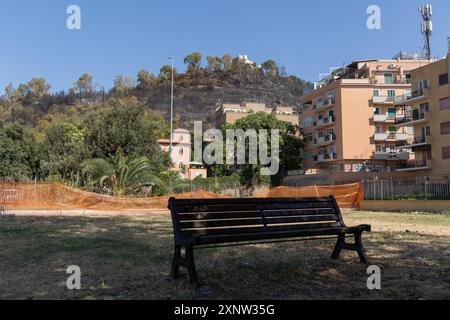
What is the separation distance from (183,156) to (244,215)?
75336 millimetres

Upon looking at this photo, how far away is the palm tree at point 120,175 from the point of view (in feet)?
93.3

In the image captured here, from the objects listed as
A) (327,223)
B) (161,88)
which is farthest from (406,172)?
(161,88)

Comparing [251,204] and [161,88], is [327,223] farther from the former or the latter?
[161,88]

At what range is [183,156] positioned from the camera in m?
81.2

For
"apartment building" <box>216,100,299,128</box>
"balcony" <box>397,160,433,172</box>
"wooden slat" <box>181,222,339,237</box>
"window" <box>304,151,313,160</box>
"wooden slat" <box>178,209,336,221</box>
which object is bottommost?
"wooden slat" <box>181,222,339,237</box>

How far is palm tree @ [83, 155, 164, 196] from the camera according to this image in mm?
28438

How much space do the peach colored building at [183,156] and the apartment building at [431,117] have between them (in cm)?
3264

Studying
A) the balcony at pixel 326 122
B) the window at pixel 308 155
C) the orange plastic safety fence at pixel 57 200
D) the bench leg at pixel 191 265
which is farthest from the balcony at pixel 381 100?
the bench leg at pixel 191 265

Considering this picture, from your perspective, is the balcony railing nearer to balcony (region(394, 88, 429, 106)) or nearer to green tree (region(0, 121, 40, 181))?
balcony (region(394, 88, 429, 106))

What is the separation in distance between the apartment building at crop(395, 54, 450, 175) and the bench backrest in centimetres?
4671

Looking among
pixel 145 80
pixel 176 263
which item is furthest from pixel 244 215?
pixel 145 80

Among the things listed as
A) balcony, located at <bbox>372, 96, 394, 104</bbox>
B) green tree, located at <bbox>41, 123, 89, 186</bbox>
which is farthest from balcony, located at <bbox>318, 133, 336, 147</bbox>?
green tree, located at <bbox>41, 123, 89, 186</bbox>

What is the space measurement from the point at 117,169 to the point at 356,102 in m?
43.0

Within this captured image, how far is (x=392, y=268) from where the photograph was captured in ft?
21.6
